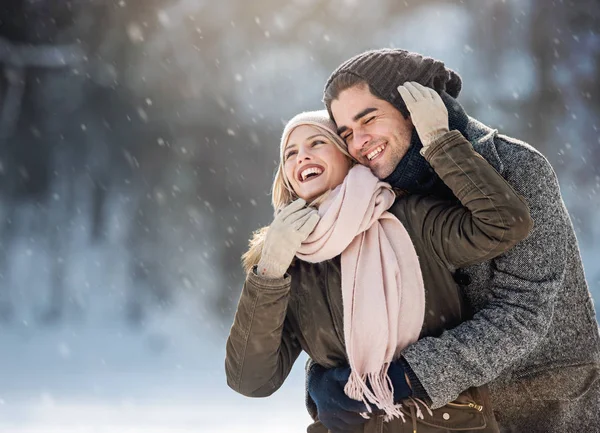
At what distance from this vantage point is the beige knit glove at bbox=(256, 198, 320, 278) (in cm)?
249

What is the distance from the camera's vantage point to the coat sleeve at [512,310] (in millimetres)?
2348

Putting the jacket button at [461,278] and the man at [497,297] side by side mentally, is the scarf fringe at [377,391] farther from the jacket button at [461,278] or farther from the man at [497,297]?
the jacket button at [461,278]

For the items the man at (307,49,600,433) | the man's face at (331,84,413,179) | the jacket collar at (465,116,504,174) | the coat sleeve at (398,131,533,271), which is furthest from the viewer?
the man's face at (331,84,413,179)

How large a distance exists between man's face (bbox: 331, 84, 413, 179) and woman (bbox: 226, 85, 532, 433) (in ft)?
0.51

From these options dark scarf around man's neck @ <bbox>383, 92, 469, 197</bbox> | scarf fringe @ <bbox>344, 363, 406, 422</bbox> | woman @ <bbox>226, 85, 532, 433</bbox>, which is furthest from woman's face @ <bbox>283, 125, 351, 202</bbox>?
scarf fringe @ <bbox>344, 363, 406, 422</bbox>

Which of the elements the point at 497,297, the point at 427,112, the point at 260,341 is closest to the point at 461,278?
the point at 497,297

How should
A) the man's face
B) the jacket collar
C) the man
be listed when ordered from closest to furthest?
the man → the jacket collar → the man's face

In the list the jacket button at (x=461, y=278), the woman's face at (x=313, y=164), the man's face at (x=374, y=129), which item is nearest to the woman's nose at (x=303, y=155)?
the woman's face at (x=313, y=164)

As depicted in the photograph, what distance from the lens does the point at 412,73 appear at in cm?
283

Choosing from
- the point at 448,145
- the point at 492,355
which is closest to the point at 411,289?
the point at 492,355

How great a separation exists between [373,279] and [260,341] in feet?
1.58

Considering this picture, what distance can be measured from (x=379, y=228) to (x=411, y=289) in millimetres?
263

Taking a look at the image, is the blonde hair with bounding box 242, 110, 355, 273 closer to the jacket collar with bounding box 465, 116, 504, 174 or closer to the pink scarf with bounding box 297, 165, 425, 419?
the pink scarf with bounding box 297, 165, 425, 419

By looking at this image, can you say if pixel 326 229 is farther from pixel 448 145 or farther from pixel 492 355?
pixel 492 355
